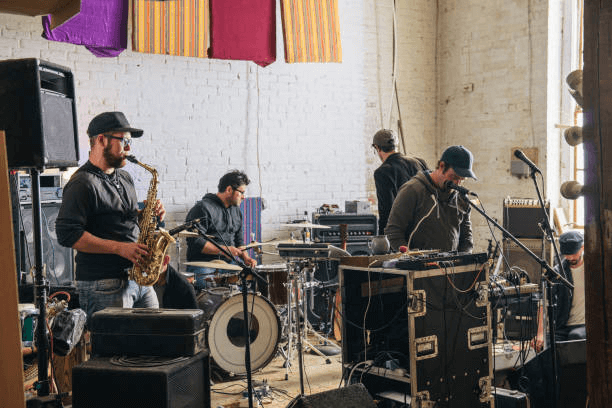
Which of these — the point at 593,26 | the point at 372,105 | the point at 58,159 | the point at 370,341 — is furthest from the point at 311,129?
the point at 593,26

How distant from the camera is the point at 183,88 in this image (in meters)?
7.15

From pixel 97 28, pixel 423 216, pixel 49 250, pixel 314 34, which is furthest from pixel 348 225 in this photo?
pixel 97 28

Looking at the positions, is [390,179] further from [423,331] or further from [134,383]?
[134,383]

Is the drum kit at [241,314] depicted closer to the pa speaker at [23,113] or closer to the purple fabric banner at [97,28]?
the pa speaker at [23,113]

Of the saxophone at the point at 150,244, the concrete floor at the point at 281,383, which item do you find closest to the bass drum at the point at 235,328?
the concrete floor at the point at 281,383

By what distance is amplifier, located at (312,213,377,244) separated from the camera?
704 cm

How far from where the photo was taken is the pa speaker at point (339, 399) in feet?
9.09

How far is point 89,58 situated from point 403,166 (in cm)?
347

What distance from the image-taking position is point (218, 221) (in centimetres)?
591

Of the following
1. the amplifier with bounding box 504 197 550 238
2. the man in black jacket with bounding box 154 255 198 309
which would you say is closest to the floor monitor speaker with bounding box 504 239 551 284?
the amplifier with bounding box 504 197 550 238

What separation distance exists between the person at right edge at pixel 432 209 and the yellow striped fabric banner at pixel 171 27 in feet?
10.3

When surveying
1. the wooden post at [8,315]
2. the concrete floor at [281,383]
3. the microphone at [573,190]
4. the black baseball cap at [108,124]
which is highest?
the black baseball cap at [108,124]

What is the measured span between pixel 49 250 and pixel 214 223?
4.74 feet

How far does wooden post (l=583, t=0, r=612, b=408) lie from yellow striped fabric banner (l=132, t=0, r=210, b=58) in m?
5.19
